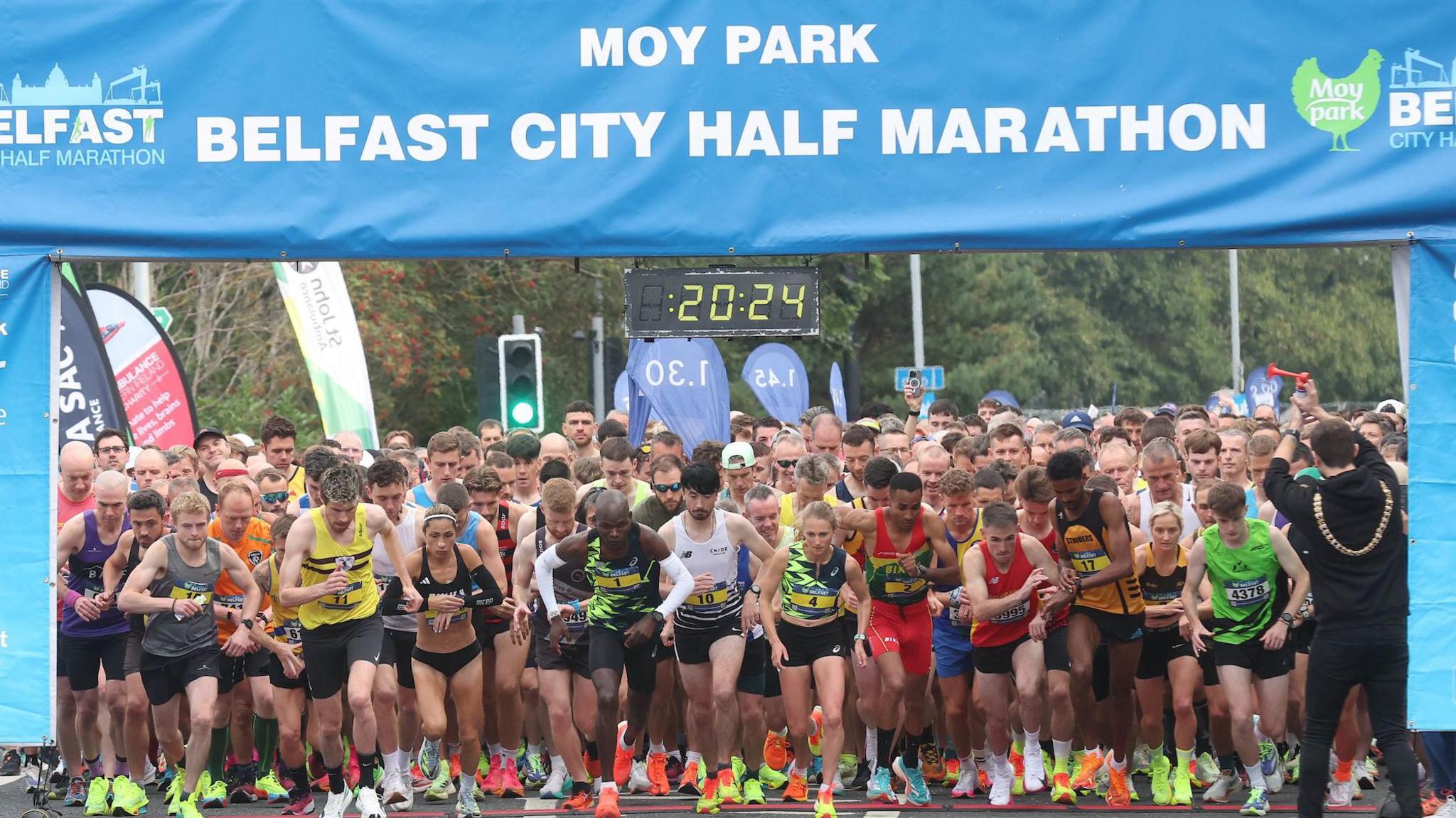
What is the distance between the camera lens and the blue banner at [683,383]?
17125mm

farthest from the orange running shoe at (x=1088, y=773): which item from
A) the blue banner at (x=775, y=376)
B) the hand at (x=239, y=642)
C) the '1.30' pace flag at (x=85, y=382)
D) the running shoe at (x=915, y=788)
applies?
the blue banner at (x=775, y=376)

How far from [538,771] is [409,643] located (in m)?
1.34

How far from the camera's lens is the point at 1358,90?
31.2 ft

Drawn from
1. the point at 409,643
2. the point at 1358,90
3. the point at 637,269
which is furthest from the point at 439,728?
the point at 1358,90

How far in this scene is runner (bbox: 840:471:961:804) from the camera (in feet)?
37.5

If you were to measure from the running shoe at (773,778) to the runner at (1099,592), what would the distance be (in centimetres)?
206

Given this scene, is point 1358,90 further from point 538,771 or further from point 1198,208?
point 538,771

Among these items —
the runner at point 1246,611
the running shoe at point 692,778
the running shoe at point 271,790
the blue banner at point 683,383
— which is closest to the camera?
the runner at point 1246,611

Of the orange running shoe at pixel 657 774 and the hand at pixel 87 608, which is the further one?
the orange running shoe at pixel 657 774

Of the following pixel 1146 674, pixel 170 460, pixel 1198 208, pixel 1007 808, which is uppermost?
pixel 1198 208

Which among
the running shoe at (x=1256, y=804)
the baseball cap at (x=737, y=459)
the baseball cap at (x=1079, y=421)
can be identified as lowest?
the running shoe at (x=1256, y=804)

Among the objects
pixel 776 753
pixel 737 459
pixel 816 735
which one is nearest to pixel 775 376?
pixel 737 459

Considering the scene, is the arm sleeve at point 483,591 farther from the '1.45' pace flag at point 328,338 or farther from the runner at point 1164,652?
the '1.45' pace flag at point 328,338

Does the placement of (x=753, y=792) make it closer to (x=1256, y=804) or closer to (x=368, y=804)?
(x=368, y=804)
